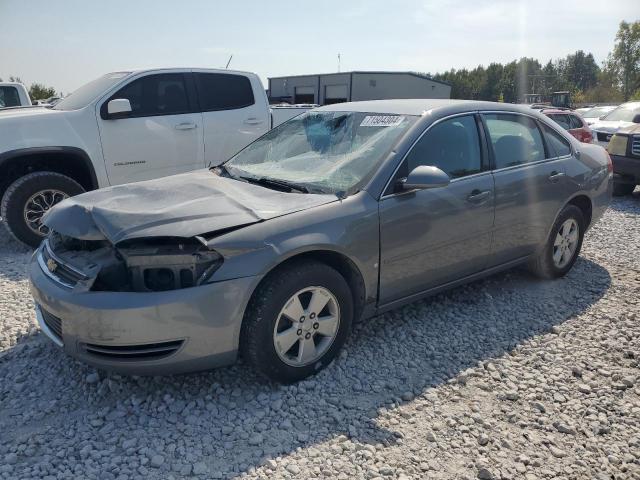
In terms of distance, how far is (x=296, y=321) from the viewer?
2.97 m

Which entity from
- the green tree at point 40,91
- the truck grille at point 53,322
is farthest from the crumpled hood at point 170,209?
the green tree at point 40,91

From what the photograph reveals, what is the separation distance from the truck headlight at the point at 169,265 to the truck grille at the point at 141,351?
0.29m

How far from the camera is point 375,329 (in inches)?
150

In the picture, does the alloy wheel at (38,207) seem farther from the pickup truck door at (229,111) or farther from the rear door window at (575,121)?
the rear door window at (575,121)

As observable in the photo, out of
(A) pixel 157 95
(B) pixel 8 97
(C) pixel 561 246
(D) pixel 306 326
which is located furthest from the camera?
(B) pixel 8 97

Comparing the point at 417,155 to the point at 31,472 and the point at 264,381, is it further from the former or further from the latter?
the point at 31,472

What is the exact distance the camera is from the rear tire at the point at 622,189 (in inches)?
354

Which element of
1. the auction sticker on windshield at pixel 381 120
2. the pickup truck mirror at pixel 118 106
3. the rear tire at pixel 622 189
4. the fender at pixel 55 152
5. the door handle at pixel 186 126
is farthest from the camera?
the rear tire at pixel 622 189

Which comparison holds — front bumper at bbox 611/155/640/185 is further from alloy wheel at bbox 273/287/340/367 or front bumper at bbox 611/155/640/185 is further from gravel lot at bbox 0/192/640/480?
alloy wheel at bbox 273/287/340/367

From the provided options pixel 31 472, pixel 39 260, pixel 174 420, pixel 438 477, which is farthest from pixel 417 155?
pixel 31 472

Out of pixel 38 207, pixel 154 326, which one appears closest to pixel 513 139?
pixel 154 326

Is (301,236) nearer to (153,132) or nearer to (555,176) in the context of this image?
(555,176)

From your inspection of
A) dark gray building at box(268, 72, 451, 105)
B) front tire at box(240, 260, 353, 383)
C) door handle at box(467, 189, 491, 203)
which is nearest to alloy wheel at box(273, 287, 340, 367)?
front tire at box(240, 260, 353, 383)

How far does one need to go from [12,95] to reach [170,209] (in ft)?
27.9
